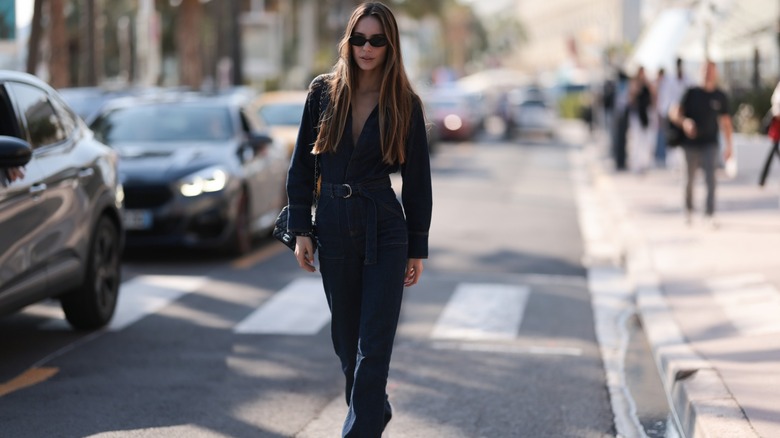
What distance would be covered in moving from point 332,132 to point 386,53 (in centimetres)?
37

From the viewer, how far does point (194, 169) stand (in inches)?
509

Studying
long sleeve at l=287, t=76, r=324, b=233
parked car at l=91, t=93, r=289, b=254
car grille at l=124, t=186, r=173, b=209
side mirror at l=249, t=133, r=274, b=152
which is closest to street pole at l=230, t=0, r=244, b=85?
parked car at l=91, t=93, r=289, b=254

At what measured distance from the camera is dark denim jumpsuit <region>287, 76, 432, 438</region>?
5.15 metres

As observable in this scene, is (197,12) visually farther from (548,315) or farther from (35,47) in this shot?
(548,315)

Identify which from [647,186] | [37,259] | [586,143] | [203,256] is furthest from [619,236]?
[586,143]

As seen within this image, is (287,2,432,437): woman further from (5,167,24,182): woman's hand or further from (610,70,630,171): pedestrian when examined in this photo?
(610,70,630,171): pedestrian

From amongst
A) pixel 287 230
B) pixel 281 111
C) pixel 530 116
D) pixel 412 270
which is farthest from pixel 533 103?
pixel 287 230

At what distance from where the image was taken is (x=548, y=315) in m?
10.1

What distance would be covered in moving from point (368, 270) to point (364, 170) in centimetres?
38

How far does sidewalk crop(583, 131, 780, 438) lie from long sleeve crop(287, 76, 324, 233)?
212 cm

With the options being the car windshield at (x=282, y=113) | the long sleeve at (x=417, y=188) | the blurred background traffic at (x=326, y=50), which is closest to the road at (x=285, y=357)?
the long sleeve at (x=417, y=188)

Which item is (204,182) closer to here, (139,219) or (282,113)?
(139,219)

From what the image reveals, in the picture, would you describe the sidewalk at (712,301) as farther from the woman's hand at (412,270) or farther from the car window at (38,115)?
the car window at (38,115)

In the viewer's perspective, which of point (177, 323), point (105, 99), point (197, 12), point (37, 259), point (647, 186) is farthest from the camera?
point (197, 12)
